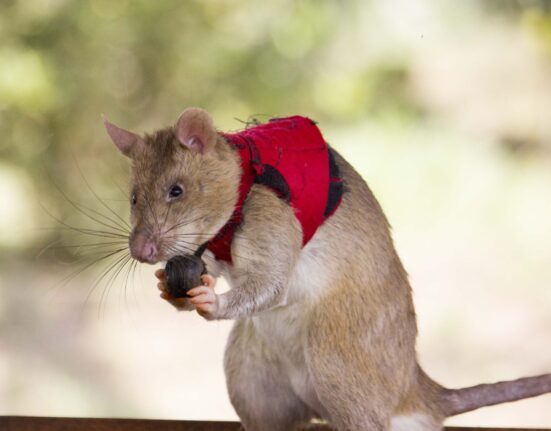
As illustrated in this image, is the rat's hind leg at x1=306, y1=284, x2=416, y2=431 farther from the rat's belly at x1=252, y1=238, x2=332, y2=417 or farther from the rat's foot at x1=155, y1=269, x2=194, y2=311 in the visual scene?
the rat's foot at x1=155, y1=269, x2=194, y2=311

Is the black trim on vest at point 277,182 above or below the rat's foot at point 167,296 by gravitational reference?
above

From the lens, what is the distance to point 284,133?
6.47 feet

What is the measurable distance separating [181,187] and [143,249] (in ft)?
0.44

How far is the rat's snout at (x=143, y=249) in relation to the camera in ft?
5.79

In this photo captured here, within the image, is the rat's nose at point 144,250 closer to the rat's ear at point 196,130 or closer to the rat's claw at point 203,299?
the rat's claw at point 203,299

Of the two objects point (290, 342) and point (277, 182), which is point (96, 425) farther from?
point (277, 182)

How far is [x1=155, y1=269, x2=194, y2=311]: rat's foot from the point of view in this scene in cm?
182

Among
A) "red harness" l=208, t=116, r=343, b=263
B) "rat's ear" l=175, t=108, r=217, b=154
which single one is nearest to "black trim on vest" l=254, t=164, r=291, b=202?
"red harness" l=208, t=116, r=343, b=263

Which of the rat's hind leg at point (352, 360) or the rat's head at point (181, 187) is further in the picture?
the rat's hind leg at point (352, 360)

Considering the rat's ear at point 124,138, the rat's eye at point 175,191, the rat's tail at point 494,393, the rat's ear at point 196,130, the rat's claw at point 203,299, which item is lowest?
the rat's tail at point 494,393

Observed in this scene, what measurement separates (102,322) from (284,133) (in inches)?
99.5

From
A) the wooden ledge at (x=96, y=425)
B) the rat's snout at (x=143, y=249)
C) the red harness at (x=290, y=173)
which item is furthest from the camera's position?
the wooden ledge at (x=96, y=425)

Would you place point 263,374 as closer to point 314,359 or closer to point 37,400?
point 314,359

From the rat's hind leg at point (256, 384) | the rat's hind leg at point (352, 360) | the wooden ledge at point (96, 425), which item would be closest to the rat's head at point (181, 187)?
the rat's hind leg at point (352, 360)
